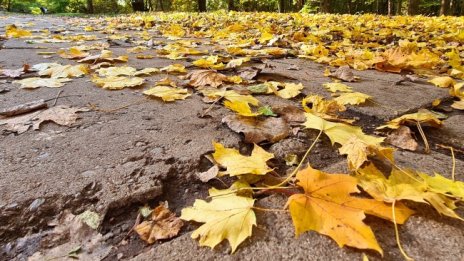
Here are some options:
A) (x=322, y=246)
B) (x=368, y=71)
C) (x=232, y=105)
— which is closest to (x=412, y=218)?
(x=322, y=246)

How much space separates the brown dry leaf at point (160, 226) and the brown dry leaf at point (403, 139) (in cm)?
80

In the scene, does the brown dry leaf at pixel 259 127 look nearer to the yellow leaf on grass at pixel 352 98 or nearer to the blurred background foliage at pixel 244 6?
the yellow leaf on grass at pixel 352 98

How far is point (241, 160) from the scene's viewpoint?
0.95 meters

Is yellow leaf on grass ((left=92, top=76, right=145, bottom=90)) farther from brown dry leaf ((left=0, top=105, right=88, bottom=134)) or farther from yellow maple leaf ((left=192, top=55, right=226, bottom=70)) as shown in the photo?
yellow maple leaf ((left=192, top=55, right=226, bottom=70))

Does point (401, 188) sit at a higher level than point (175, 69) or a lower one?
lower

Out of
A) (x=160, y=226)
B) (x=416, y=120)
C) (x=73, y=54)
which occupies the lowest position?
(x=160, y=226)

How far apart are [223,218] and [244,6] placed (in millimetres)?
25583

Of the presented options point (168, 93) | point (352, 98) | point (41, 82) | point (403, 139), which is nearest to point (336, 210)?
point (403, 139)

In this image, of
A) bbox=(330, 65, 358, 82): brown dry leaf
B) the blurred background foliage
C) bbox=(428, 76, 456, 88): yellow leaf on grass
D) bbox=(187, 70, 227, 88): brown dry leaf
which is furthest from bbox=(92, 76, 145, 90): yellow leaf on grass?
the blurred background foliage

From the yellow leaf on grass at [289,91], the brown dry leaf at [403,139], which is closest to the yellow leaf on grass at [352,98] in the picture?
the yellow leaf on grass at [289,91]

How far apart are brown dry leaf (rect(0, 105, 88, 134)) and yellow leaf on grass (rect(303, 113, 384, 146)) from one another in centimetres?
93

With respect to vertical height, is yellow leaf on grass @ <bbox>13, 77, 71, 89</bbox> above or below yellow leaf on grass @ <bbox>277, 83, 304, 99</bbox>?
above

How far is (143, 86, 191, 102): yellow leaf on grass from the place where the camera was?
155 cm

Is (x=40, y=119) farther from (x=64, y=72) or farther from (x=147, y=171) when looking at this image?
(x=64, y=72)
